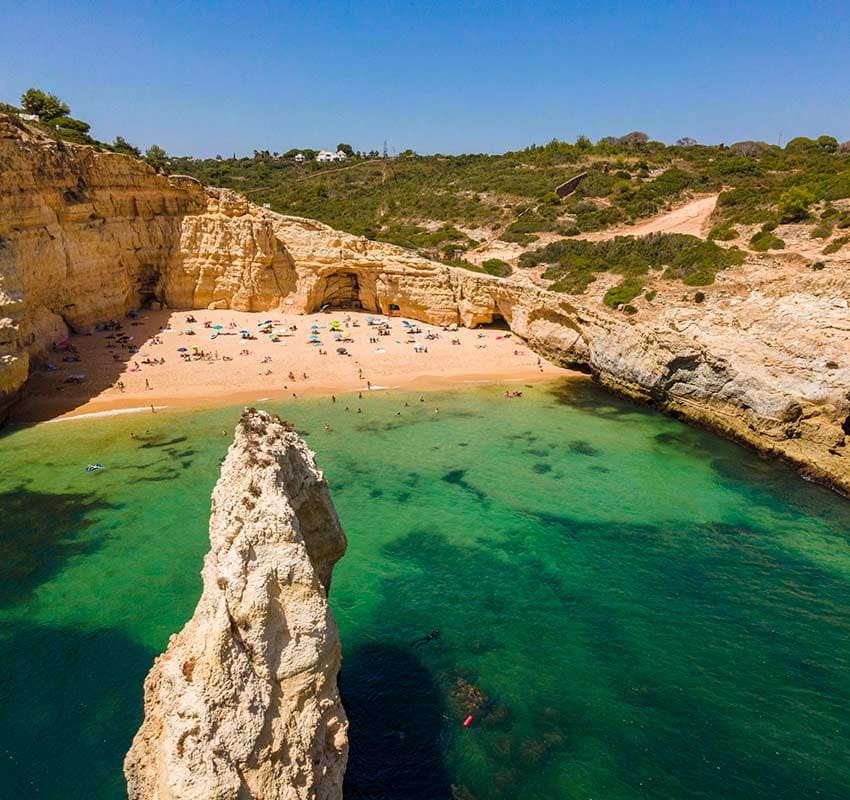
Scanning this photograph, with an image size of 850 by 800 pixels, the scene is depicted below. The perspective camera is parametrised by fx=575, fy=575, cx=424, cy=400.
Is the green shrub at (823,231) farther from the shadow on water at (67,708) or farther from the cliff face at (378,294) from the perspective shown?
the shadow on water at (67,708)

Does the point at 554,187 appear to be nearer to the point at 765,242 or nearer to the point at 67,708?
the point at 765,242

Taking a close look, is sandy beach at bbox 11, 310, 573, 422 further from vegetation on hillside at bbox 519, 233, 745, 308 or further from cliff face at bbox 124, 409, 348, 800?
cliff face at bbox 124, 409, 348, 800

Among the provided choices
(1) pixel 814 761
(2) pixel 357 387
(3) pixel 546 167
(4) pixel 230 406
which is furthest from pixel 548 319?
(3) pixel 546 167

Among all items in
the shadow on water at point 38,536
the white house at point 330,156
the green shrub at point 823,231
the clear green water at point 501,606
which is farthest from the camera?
the white house at point 330,156

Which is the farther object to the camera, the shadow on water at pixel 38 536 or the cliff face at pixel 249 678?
the shadow on water at pixel 38 536

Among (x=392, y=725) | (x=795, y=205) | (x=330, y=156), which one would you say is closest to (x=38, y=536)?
(x=392, y=725)

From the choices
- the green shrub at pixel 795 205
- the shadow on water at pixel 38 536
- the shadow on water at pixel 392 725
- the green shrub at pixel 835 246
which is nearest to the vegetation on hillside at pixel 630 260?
the green shrub at pixel 835 246

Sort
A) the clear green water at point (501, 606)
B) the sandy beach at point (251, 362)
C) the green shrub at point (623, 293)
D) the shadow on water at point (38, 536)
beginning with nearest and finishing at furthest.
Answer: the clear green water at point (501, 606) → the shadow on water at point (38, 536) → the sandy beach at point (251, 362) → the green shrub at point (623, 293)

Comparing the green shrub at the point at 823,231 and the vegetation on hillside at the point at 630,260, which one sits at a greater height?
the green shrub at the point at 823,231
